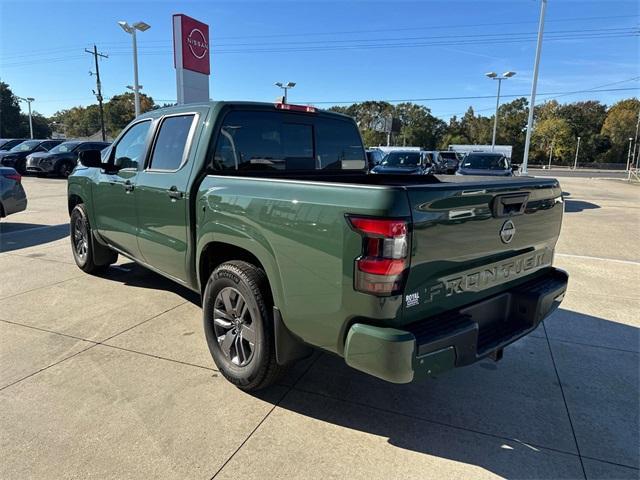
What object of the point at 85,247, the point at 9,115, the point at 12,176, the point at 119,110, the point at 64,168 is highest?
the point at 119,110

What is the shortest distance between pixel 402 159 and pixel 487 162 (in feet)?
11.3

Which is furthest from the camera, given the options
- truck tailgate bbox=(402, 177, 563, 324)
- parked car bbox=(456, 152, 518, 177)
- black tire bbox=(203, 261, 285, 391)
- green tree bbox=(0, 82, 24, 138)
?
green tree bbox=(0, 82, 24, 138)

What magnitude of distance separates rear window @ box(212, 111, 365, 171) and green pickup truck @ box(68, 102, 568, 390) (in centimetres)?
1

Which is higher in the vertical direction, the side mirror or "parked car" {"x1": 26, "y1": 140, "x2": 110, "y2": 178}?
the side mirror

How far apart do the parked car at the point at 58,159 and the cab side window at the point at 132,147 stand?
16908 millimetres

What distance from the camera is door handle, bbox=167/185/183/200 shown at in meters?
3.47

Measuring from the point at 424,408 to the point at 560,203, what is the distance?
1.80 meters

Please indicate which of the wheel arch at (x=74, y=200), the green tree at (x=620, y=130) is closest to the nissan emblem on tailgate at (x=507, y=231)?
Answer: the wheel arch at (x=74, y=200)

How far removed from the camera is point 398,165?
1652cm

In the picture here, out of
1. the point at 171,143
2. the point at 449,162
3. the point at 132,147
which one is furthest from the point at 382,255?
the point at 449,162

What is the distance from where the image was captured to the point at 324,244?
2.29 metres

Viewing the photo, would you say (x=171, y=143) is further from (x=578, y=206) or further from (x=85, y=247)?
(x=578, y=206)

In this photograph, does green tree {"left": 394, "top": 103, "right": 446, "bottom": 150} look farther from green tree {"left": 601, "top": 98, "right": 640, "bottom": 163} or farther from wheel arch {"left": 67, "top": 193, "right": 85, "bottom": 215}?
wheel arch {"left": 67, "top": 193, "right": 85, "bottom": 215}

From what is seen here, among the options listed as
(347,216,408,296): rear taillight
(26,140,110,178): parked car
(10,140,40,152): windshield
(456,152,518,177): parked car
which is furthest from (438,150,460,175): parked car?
(347,216,408,296): rear taillight
